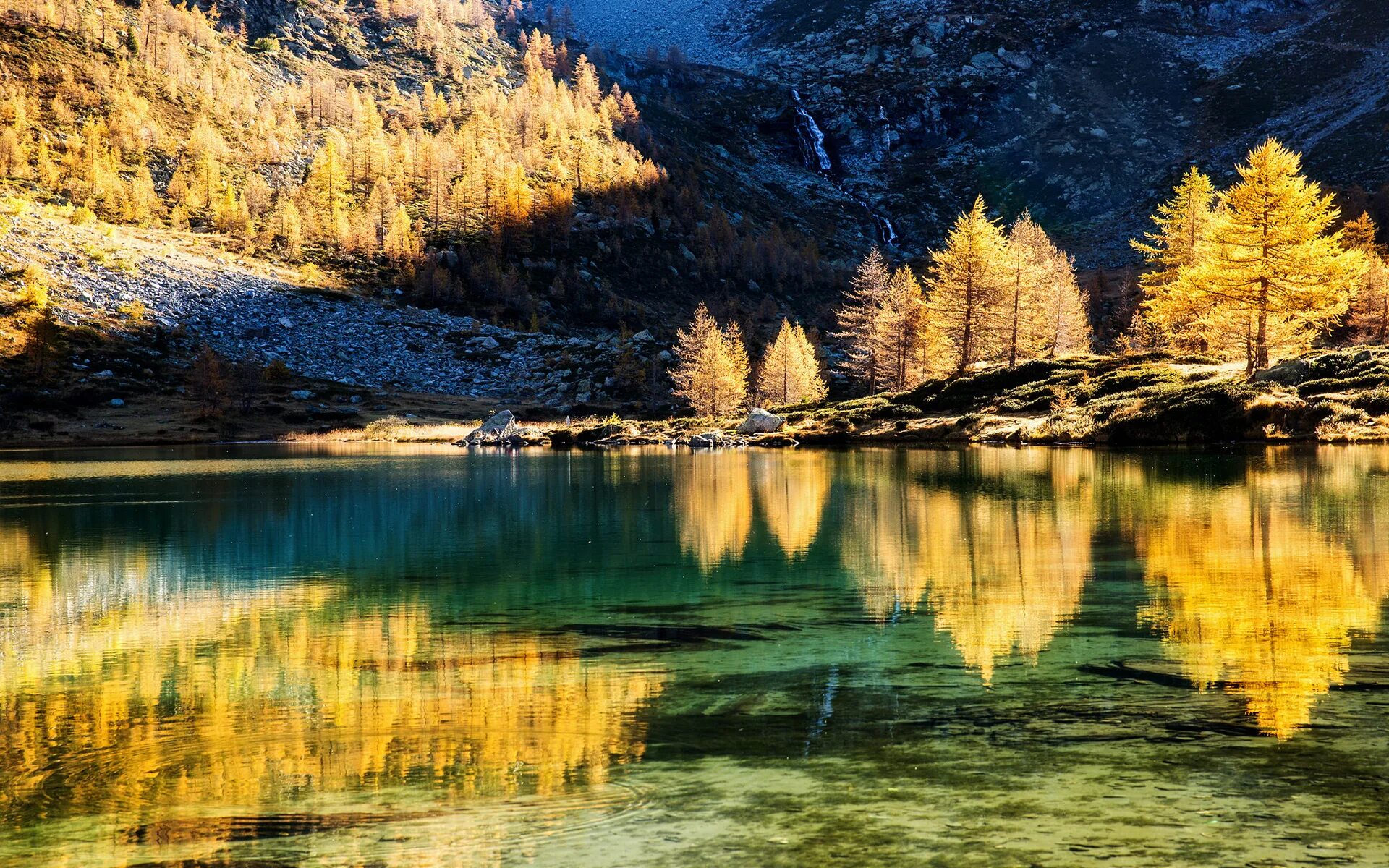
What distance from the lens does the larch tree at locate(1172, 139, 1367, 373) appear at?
4878cm

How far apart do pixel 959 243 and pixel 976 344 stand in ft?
34.2

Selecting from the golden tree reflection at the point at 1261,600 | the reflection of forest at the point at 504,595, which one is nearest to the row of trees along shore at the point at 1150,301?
the reflection of forest at the point at 504,595

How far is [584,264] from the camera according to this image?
153000 millimetres

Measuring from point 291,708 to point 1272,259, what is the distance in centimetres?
5269

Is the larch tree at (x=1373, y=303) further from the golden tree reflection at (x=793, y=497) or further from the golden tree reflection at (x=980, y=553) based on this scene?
the golden tree reflection at (x=980, y=553)

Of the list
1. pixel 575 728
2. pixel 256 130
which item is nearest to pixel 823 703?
pixel 575 728

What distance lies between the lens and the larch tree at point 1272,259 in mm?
48781

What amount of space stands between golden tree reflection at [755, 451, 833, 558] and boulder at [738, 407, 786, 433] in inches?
733

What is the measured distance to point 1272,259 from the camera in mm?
49219

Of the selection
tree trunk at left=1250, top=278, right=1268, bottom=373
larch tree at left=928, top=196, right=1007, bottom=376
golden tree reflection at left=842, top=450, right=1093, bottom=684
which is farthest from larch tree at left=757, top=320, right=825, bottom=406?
golden tree reflection at left=842, top=450, right=1093, bottom=684

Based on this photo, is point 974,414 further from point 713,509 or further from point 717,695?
point 717,695

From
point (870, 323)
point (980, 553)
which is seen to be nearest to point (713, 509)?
point (980, 553)

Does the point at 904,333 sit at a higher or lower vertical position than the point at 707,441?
higher

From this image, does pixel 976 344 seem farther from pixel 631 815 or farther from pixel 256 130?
pixel 256 130
